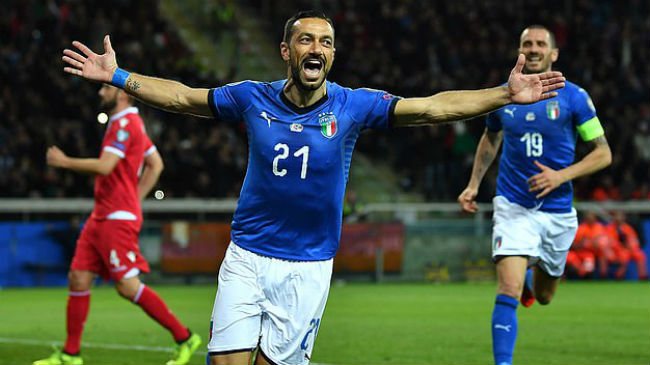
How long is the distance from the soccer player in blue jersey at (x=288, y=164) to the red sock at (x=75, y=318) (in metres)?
3.54

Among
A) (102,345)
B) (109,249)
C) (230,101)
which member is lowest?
(102,345)

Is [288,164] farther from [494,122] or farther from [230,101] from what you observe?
[494,122]

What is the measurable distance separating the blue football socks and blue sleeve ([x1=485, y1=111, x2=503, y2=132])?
1438mm

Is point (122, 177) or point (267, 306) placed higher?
point (122, 177)

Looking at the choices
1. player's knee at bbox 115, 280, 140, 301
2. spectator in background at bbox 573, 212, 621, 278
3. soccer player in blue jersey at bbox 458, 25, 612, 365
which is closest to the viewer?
soccer player in blue jersey at bbox 458, 25, 612, 365

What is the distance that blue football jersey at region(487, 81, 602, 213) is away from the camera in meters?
8.75

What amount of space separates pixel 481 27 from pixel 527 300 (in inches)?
742

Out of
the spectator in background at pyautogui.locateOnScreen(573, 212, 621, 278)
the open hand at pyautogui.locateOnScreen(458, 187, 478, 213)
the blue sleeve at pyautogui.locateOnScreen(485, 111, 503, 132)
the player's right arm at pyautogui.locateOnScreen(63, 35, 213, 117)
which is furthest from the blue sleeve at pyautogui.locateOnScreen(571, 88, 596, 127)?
the spectator in background at pyautogui.locateOnScreen(573, 212, 621, 278)

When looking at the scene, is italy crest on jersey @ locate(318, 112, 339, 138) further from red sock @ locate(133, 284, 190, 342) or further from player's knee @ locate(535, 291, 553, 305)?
player's knee @ locate(535, 291, 553, 305)

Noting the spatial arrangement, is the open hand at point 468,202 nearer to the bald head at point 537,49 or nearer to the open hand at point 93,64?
the bald head at point 537,49

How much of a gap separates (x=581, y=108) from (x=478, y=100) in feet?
10.6

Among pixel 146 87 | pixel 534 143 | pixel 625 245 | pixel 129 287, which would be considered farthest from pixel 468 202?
pixel 625 245

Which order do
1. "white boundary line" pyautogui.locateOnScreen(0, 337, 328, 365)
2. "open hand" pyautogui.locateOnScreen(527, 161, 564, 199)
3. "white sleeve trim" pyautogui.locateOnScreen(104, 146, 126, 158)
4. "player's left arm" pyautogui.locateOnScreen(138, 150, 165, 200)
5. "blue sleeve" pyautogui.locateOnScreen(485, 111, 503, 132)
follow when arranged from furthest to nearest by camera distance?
"white boundary line" pyautogui.locateOnScreen(0, 337, 328, 365)
"player's left arm" pyautogui.locateOnScreen(138, 150, 165, 200)
"white sleeve trim" pyautogui.locateOnScreen(104, 146, 126, 158)
"blue sleeve" pyautogui.locateOnScreen(485, 111, 503, 132)
"open hand" pyautogui.locateOnScreen(527, 161, 564, 199)

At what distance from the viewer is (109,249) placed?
933 centimetres
